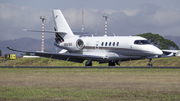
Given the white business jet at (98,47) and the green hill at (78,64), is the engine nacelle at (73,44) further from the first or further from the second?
the green hill at (78,64)

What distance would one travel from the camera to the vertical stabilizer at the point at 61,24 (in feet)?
154

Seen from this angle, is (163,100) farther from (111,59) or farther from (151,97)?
(111,59)

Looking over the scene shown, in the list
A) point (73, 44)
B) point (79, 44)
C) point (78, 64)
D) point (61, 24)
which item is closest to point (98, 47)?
point (79, 44)

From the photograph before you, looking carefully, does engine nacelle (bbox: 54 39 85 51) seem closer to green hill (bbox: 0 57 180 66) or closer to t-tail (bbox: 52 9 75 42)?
t-tail (bbox: 52 9 75 42)

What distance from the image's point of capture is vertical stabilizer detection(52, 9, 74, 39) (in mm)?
47037

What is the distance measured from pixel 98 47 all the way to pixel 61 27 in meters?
8.38

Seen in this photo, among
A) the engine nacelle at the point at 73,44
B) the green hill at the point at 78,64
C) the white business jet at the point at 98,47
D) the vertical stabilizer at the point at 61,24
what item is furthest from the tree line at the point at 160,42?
the engine nacelle at the point at 73,44

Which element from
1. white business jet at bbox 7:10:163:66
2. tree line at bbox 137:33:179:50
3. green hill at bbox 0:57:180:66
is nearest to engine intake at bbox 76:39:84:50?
white business jet at bbox 7:10:163:66

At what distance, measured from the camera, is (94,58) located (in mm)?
41156

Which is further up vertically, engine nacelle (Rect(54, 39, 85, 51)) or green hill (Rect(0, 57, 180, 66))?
engine nacelle (Rect(54, 39, 85, 51))

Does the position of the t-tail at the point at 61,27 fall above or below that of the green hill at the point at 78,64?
above

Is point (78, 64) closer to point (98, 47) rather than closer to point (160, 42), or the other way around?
point (98, 47)

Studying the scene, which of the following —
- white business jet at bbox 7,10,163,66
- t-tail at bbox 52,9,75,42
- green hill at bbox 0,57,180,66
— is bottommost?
green hill at bbox 0,57,180,66

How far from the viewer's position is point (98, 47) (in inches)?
1657
